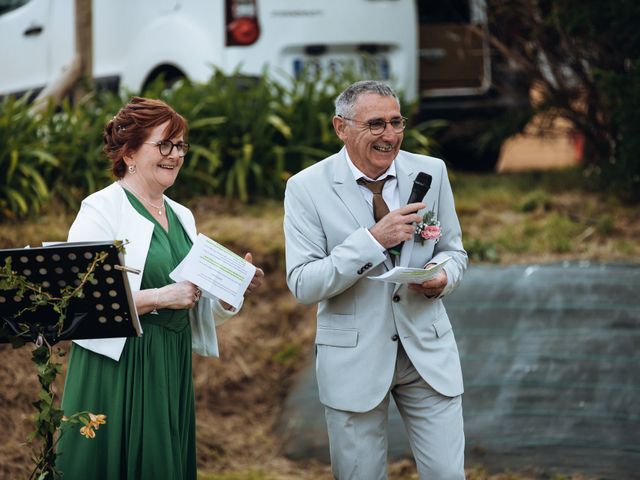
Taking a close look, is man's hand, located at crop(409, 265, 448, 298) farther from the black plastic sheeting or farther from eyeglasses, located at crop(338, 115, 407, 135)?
the black plastic sheeting

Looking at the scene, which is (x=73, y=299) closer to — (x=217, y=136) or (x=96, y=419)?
(x=96, y=419)

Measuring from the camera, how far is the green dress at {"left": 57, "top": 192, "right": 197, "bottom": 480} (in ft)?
14.9

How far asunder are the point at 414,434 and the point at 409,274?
775 mm

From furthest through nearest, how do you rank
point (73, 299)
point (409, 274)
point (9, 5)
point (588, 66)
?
point (9, 5)
point (588, 66)
point (409, 274)
point (73, 299)

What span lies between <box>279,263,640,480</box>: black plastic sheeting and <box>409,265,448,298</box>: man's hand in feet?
6.71

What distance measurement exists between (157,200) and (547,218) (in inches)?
182

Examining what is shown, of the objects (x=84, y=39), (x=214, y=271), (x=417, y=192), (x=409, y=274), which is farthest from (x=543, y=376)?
(x=84, y=39)

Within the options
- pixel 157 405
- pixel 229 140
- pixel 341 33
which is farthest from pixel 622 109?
pixel 157 405

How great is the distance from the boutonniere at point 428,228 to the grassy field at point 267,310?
226 cm

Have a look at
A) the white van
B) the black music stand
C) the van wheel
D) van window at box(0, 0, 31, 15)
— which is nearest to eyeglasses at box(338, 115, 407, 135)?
the black music stand

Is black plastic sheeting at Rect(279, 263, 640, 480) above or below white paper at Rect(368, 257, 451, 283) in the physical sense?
below

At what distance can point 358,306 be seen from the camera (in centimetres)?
464

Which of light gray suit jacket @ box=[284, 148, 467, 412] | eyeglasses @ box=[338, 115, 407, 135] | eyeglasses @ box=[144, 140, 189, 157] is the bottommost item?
light gray suit jacket @ box=[284, 148, 467, 412]

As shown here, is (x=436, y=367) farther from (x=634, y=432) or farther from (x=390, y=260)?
(x=634, y=432)
